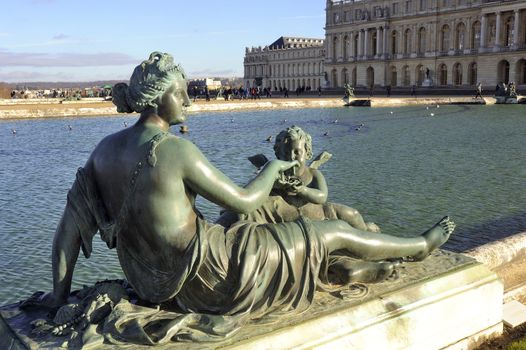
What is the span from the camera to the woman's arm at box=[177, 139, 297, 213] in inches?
102

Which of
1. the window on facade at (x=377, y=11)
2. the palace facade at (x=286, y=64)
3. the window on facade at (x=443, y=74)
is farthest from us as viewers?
the palace facade at (x=286, y=64)

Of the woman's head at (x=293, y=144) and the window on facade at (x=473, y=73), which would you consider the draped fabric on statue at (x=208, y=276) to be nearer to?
the woman's head at (x=293, y=144)

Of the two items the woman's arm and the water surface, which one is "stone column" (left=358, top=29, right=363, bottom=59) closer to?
the water surface

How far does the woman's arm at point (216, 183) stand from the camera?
260 centimetres

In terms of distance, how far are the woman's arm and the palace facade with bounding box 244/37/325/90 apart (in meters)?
106

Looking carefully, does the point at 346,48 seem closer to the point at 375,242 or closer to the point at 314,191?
the point at 314,191

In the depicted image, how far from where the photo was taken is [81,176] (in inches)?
111

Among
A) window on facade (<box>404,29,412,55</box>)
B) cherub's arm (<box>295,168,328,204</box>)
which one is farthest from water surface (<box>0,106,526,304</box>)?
window on facade (<box>404,29,412,55</box>)

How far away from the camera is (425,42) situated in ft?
256

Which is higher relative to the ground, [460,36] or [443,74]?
[460,36]

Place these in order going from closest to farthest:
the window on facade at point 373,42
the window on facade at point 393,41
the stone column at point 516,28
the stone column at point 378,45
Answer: the stone column at point 516,28
the window on facade at point 393,41
the stone column at point 378,45
the window on facade at point 373,42

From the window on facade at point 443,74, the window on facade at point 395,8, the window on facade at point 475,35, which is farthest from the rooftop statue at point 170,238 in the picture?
the window on facade at point 395,8

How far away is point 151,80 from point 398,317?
1.87 meters

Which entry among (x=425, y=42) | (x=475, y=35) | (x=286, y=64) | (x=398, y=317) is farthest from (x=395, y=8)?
(x=398, y=317)
